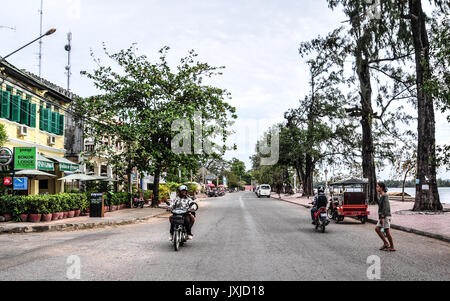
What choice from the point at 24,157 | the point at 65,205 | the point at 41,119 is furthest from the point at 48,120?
the point at 65,205

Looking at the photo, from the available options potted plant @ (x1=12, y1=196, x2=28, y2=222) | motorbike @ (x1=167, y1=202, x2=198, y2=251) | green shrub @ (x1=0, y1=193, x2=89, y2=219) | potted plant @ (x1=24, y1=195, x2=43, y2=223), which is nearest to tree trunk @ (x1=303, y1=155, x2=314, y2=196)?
green shrub @ (x1=0, y1=193, x2=89, y2=219)

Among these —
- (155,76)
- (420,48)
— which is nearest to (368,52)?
(420,48)

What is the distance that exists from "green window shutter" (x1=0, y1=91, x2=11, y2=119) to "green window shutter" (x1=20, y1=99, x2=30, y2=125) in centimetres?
134

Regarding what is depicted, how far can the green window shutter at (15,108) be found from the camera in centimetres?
2166

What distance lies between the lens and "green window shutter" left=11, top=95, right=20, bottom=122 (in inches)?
853

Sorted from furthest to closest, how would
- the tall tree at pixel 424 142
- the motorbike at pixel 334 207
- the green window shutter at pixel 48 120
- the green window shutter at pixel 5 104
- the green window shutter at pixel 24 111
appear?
the green window shutter at pixel 48 120
the green window shutter at pixel 24 111
the tall tree at pixel 424 142
the green window shutter at pixel 5 104
the motorbike at pixel 334 207

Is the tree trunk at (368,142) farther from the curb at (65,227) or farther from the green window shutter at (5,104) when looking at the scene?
the green window shutter at (5,104)

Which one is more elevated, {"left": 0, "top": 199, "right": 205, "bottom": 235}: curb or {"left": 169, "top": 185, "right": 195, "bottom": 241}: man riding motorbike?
{"left": 169, "top": 185, "right": 195, "bottom": 241}: man riding motorbike

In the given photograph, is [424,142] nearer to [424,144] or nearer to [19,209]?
[424,144]

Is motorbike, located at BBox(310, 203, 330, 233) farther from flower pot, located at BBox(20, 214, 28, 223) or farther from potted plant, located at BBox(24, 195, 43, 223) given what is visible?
flower pot, located at BBox(20, 214, 28, 223)

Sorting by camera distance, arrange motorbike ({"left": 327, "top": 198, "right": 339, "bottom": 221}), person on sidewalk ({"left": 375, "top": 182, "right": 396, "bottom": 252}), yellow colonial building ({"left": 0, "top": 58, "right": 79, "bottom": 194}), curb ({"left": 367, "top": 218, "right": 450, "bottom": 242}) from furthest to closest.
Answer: yellow colonial building ({"left": 0, "top": 58, "right": 79, "bottom": 194})
motorbike ({"left": 327, "top": 198, "right": 339, "bottom": 221})
curb ({"left": 367, "top": 218, "right": 450, "bottom": 242})
person on sidewalk ({"left": 375, "top": 182, "right": 396, "bottom": 252})

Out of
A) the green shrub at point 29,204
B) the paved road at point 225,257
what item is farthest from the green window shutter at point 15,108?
the paved road at point 225,257

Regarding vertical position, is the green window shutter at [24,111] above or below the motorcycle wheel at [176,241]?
above

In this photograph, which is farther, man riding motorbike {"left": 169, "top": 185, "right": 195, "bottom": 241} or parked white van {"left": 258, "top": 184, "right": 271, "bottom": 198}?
parked white van {"left": 258, "top": 184, "right": 271, "bottom": 198}
